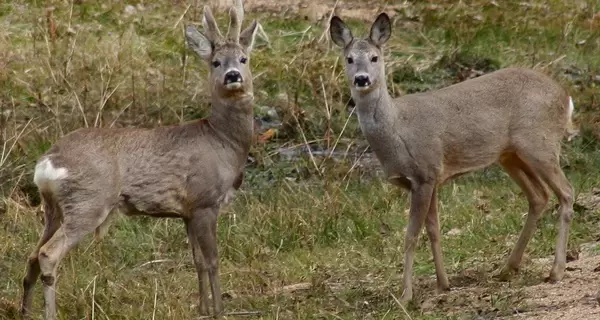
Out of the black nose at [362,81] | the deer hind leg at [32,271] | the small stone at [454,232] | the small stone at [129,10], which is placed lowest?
the small stone at [454,232]

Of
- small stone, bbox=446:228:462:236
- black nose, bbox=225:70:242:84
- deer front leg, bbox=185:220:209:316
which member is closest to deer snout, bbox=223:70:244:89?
black nose, bbox=225:70:242:84

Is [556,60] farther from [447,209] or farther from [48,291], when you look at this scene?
[48,291]

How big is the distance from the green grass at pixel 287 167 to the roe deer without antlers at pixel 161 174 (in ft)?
0.88

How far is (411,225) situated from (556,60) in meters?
4.68

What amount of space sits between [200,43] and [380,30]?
1138 mm

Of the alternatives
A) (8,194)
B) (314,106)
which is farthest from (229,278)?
(314,106)

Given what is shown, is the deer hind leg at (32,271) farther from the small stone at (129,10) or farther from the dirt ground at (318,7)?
the dirt ground at (318,7)

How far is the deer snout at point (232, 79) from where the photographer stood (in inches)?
328

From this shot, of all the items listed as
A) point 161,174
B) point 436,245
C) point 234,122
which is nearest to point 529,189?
point 436,245

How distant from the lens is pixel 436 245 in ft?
27.9

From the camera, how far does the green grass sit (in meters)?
8.45

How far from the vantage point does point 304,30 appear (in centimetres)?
1341

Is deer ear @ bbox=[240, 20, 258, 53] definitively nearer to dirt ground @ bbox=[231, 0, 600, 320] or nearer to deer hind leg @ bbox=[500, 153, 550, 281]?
deer hind leg @ bbox=[500, 153, 550, 281]

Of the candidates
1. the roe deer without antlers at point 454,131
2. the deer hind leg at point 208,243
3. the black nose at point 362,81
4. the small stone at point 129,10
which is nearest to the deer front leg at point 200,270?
the deer hind leg at point 208,243
